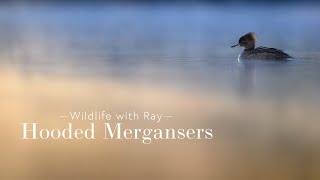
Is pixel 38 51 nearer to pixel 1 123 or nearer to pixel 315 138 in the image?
pixel 1 123

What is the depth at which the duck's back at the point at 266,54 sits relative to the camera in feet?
30.1

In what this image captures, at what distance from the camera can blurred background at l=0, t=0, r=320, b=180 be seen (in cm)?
509

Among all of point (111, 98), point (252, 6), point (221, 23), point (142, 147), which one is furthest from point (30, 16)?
point (142, 147)

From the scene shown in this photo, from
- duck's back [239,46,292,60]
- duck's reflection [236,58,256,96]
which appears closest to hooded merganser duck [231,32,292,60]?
duck's back [239,46,292,60]

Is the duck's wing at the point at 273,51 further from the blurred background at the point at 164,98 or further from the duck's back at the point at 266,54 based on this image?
the blurred background at the point at 164,98

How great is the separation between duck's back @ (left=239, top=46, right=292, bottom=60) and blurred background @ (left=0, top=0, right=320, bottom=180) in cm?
17

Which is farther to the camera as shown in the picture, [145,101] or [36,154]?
[145,101]

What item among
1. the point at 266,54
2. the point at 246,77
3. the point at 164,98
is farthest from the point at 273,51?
the point at 164,98

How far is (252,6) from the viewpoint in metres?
20.8

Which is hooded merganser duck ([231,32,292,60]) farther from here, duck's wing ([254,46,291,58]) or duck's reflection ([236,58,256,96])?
duck's reflection ([236,58,256,96])

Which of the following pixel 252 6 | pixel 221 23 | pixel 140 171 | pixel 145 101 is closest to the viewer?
pixel 140 171

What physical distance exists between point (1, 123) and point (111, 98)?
1.15 m

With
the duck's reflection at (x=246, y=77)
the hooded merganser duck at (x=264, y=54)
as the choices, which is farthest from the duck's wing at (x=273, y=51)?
the duck's reflection at (x=246, y=77)

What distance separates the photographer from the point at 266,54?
9.23 m
